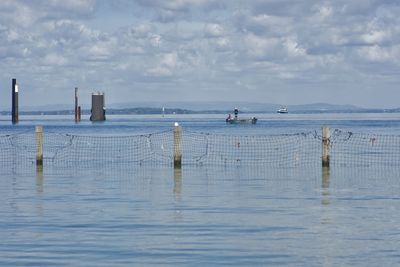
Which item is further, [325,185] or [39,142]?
[39,142]

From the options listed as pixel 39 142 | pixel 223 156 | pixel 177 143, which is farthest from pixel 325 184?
pixel 223 156

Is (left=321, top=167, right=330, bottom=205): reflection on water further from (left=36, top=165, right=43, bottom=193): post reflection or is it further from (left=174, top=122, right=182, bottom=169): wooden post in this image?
(left=36, top=165, right=43, bottom=193): post reflection

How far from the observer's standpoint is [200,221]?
22.0 m

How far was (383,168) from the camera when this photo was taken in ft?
137

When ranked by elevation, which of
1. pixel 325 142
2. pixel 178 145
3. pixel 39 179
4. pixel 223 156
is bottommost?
pixel 223 156

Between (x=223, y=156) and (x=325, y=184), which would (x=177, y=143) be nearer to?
(x=325, y=184)

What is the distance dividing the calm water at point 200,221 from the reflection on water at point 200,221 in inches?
0.9

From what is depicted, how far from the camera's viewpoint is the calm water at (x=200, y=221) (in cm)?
1727

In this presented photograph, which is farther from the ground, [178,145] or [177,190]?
[178,145]

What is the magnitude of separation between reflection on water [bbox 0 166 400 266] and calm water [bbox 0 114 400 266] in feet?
0.07

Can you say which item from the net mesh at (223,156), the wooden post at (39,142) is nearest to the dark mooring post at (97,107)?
the net mesh at (223,156)

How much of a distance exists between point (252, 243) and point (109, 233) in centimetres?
318

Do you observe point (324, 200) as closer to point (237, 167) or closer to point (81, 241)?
point (81, 241)

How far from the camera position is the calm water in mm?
17266
